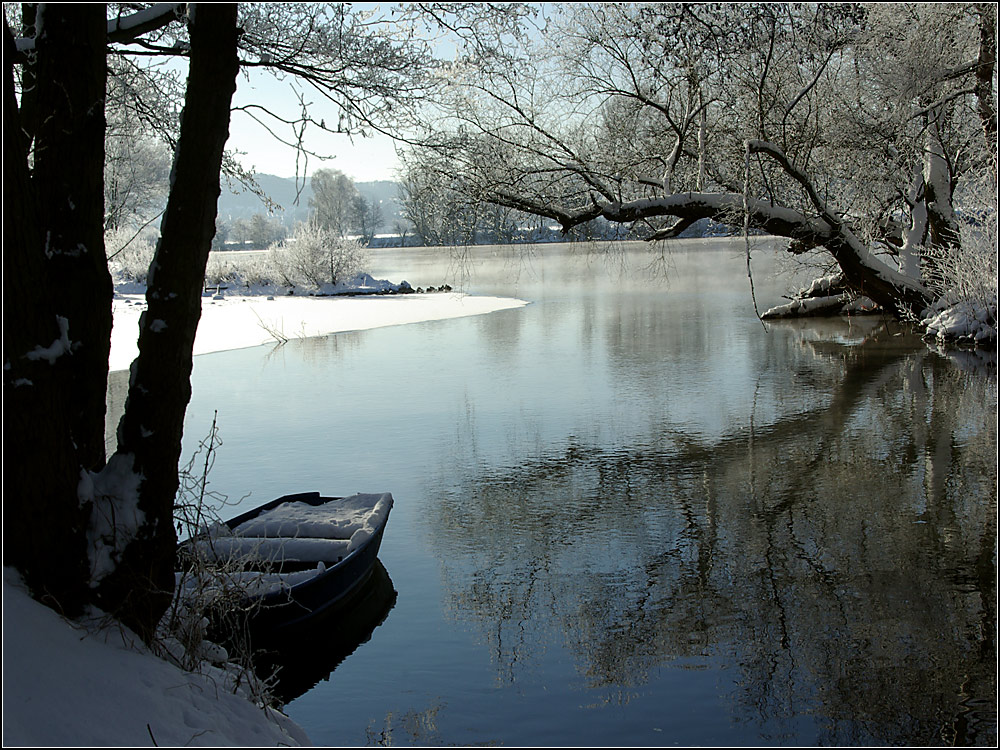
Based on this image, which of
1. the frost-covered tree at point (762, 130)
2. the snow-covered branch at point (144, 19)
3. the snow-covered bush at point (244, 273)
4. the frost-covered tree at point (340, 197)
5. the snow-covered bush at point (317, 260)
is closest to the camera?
the snow-covered branch at point (144, 19)

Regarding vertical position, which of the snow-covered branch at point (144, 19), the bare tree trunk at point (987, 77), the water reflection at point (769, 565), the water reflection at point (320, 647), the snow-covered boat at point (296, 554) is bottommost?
the water reflection at point (320, 647)

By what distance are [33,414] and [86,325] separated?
503 millimetres

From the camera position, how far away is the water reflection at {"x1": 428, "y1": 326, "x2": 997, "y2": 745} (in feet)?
16.5

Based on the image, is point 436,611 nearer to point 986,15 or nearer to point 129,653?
point 129,653

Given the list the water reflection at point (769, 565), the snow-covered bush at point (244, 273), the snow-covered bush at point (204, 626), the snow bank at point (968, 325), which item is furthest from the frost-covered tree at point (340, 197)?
the snow-covered bush at point (204, 626)

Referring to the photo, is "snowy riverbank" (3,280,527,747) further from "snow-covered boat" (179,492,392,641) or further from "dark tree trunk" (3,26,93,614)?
"snow-covered boat" (179,492,392,641)

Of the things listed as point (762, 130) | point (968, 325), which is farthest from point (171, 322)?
point (968, 325)

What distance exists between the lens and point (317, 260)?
37844 mm

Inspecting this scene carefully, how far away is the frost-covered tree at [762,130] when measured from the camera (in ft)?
51.3

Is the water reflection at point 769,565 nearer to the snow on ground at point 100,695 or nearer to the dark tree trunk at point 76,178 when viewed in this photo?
the snow on ground at point 100,695

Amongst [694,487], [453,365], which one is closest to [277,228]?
[453,365]

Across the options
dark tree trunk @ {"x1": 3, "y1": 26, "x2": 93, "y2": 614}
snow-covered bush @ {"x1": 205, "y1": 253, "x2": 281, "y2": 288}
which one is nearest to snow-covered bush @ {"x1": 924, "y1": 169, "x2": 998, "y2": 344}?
dark tree trunk @ {"x1": 3, "y1": 26, "x2": 93, "y2": 614}

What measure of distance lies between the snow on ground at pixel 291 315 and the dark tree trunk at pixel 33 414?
14.3 metres

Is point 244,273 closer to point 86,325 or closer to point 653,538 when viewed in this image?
point 653,538
